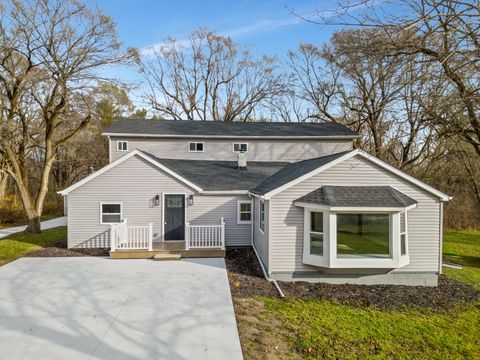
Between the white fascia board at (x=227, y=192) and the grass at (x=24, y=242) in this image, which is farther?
the white fascia board at (x=227, y=192)

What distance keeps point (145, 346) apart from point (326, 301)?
4.26 meters

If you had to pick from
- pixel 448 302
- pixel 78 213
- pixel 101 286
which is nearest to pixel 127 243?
pixel 78 213

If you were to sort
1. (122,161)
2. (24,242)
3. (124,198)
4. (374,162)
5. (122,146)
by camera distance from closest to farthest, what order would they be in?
1. (374,162)
2. (122,161)
3. (124,198)
4. (24,242)
5. (122,146)

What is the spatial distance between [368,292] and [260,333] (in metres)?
3.80

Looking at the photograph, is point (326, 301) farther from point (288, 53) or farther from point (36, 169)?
point (36, 169)

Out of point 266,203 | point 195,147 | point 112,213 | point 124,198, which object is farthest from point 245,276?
point 195,147

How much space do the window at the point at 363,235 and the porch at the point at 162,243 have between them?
4449 mm

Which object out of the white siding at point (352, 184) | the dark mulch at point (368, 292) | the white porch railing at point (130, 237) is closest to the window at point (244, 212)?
the dark mulch at point (368, 292)

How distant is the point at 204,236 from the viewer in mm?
11469

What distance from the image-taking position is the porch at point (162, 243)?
1012 cm

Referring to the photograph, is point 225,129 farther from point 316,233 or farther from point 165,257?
point 316,233

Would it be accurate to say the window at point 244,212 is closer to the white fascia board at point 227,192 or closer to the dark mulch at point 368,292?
the white fascia board at point 227,192

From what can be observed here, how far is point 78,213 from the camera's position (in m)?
11.3

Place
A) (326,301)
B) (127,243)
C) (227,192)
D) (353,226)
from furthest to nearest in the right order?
(227,192) < (127,243) < (353,226) < (326,301)
